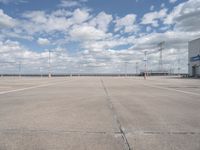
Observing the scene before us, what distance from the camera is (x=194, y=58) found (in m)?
76.1

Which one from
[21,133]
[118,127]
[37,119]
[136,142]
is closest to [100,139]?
[136,142]

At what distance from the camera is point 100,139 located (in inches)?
199

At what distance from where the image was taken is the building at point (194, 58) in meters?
74.1

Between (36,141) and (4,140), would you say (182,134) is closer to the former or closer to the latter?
(36,141)

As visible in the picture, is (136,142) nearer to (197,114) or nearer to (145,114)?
(145,114)

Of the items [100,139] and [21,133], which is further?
[21,133]

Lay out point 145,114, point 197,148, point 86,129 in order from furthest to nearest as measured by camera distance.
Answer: point 145,114 → point 86,129 → point 197,148

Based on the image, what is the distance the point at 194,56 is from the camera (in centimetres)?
7638

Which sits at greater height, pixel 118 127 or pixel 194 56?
pixel 194 56

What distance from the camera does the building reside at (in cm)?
7412

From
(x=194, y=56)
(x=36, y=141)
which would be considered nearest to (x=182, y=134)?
(x=36, y=141)

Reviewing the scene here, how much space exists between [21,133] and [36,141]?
799 mm

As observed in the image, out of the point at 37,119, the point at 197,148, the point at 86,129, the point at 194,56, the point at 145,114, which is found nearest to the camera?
the point at 197,148

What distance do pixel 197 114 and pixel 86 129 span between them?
175 inches
